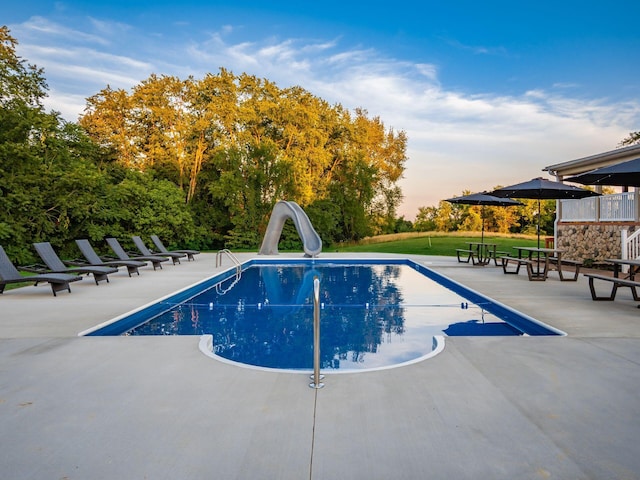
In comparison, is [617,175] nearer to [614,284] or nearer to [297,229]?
[614,284]

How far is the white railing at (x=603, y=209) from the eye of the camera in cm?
1274

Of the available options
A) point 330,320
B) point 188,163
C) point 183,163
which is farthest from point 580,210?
point 183,163

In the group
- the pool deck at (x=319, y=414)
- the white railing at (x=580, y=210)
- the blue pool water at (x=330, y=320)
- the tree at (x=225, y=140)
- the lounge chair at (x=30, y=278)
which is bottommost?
the blue pool water at (x=330, y=320)

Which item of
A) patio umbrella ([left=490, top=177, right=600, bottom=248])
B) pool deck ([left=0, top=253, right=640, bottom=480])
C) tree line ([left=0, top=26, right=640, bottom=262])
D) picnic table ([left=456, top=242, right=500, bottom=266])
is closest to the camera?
pool deck ([left=0, top=253, right=640, bottom=480])

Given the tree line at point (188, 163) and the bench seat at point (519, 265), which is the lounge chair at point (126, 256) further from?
the bench seat at point (519, 265)

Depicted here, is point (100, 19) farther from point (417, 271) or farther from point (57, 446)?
point (57, 446)

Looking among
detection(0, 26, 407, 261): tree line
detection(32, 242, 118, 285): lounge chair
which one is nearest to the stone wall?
detection(32, 242, 118, 285): lounge chair

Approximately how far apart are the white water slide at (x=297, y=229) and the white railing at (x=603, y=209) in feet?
29.5

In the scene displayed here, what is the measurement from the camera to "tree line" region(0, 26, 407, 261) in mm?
17609

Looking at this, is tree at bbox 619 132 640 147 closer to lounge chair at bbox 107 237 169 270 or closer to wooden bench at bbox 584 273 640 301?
wooden bench at bbox 584 273 640 301

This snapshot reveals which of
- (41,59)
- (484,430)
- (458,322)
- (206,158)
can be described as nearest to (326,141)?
(206,158)

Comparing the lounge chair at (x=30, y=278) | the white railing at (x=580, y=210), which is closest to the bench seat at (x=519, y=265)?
the white railing at (x=580, y=210)

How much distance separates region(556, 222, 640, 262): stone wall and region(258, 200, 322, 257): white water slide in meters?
8.55

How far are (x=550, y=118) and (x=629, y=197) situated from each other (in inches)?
371
